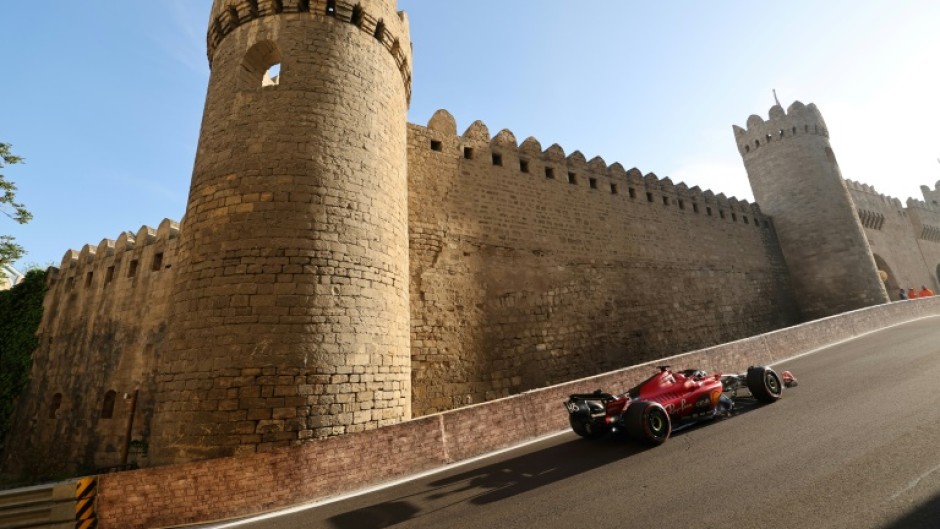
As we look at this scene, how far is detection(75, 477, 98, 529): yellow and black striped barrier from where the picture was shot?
4.66m

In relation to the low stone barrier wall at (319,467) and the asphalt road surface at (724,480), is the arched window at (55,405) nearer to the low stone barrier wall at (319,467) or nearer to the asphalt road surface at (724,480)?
the low stone barrier wall at (319,467)

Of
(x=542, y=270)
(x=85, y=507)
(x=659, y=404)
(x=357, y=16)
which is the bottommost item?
(x=85, y=507)

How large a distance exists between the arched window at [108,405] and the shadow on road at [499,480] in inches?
418

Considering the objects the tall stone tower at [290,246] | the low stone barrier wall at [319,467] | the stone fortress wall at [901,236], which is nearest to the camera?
the low stone barrier wall at [319,467]

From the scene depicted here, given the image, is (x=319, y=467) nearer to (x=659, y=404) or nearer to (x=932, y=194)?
(x=659, y=404)

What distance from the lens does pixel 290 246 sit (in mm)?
6629

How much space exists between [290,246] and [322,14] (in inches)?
205

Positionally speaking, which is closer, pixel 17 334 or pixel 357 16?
pixel 357 16

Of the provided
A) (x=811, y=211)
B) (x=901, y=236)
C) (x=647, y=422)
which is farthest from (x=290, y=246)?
(x=901, y=236)

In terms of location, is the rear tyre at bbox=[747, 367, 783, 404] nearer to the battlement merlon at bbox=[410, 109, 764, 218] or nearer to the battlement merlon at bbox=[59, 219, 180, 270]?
the battlement merlon at bbox=[410, 109, 764, 218]


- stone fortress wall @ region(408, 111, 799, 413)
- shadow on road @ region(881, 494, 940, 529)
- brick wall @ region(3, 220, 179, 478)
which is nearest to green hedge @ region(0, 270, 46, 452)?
brick wall @ region(3, 220, 179, 478)

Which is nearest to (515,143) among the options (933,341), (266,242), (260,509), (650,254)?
(650,254)

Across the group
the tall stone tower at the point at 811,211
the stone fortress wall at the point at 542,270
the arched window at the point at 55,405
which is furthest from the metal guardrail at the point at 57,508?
the tall stone tower at the point at 811,211

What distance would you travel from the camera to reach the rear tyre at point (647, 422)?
553cm
